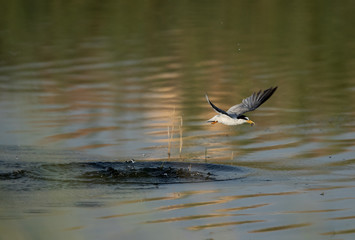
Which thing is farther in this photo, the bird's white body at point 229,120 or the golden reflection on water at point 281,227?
the bird's white body at point 229,120

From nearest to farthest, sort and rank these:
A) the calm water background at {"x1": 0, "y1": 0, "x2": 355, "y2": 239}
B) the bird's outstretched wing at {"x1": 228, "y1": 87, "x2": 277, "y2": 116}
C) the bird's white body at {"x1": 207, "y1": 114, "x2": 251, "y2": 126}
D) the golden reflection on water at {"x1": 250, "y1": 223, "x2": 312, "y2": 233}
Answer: the golden reflection on water at {"x1": 250, "y1": 223, "x2": 312, "y2": 233} < the calm water background at {"x1": 0, "y1": 0, "x2": 355, "y2": 239} < the bird's white body at {"x1": 207, "y1": 114, "x2": 251, "y2": 126} < the bird's outstretched wing at {"x1": 228, "y1": 87, "x2": 277, "y2": 116}

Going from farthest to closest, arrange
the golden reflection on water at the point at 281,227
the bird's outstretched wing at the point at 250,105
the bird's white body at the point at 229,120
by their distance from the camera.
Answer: the bird's outstretched wing at the point at 250,105 < the bird's white body at the point at 229,120 < the golden reflection on water at the point at 281,227

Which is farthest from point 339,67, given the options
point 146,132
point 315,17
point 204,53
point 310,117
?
point 315,17

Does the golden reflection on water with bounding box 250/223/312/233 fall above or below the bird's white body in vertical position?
below

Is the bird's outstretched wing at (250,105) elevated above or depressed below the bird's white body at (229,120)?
above

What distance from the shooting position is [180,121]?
13703 millimetres

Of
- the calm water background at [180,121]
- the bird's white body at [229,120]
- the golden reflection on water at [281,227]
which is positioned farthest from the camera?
the bird's white body at [229,120]

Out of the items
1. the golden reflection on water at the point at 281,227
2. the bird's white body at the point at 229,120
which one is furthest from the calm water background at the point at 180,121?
the bird's white body at the point at 229,120

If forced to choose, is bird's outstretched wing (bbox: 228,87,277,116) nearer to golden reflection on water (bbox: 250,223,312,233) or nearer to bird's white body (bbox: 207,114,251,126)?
bird's white body (bbox: 207,114,251,126)

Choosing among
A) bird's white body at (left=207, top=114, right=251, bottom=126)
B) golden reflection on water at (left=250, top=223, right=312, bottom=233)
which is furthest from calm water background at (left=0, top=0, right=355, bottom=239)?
bird's white body at (left=207, top=114, right=251, bottom=126)

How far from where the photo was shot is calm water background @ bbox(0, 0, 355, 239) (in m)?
8.63

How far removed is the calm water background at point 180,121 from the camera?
8633mm

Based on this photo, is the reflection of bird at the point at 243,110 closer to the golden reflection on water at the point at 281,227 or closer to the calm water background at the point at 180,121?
the calm water background at the point at 180,121

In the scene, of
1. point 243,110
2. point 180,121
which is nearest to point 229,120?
point 243,110
